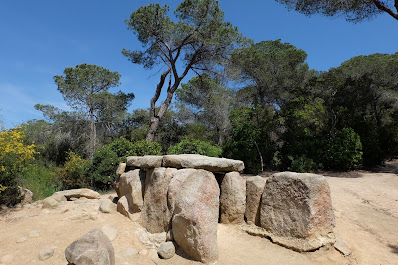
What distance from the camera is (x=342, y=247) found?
4.05 metres

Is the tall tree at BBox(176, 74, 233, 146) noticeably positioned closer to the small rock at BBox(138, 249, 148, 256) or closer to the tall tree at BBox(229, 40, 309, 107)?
the tall tree at BBox(229, 40, 309, 107)

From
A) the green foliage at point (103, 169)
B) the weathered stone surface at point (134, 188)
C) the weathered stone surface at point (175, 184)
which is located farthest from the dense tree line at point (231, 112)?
the weathered stone surface at point (175, 184)

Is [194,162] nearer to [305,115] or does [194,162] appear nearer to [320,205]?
[320,205]

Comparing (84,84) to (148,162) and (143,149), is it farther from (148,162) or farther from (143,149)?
(148,162)

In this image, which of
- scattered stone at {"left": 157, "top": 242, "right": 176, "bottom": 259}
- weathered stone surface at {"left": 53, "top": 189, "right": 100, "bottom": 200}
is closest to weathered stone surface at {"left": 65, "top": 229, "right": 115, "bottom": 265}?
scattered stone at {"left": 157, "top": 242, "right": 176, "bottom": 259}

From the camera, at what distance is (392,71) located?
13758 mm

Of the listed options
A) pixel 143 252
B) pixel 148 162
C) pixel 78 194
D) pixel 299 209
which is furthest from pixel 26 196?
pixel 299 209

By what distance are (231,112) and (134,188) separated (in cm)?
985

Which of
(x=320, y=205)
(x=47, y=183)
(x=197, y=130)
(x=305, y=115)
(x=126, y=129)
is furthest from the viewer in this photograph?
(x=126, y=129)

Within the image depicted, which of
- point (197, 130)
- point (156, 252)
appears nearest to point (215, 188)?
point (156, 252)

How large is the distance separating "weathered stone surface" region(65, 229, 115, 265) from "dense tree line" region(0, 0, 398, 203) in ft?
16.3

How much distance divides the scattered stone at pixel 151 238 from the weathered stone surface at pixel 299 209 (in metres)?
1.91

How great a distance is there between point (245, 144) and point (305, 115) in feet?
9.96

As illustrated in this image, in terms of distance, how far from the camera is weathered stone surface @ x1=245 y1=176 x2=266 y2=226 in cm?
466
